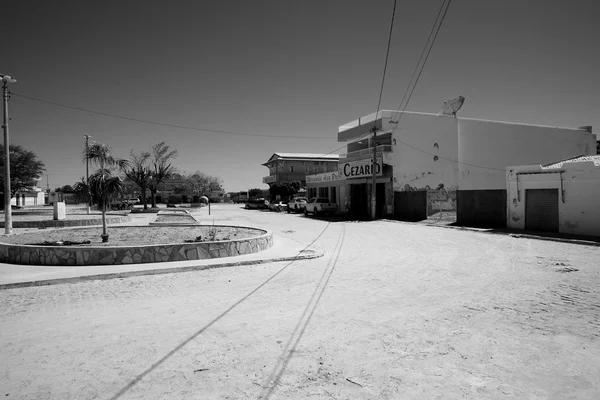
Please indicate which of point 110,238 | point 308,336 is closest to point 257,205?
point 110,238

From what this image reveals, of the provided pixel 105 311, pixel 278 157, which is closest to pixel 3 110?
pixel 105 311

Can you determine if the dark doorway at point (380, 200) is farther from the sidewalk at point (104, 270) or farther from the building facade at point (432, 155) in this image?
the sidewalk at point (104, 270)

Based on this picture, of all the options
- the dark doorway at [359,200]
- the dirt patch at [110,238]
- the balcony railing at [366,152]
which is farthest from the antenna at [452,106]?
the dirt patch at [110,238]

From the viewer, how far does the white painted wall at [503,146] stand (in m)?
34.3

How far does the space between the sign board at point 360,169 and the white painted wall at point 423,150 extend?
1373mm

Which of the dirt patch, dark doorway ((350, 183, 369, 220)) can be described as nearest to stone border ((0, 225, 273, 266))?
the dirt patch

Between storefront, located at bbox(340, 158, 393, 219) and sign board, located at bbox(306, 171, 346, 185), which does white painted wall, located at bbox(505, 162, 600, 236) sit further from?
sign board, located at bbox(306, 171, 346, 185)

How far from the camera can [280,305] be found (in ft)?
20.3

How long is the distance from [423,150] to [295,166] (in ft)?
123

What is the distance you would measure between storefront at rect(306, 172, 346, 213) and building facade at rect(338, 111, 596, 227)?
2.49m

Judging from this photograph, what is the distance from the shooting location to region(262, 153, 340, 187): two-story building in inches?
2628

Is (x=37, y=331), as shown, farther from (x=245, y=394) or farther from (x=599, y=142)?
(x=599, y=142)

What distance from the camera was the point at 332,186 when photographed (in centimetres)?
4066

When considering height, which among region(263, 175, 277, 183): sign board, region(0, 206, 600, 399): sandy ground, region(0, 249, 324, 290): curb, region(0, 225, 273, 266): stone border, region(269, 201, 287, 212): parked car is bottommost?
region(0, 206, 600, 399): sandy ground
